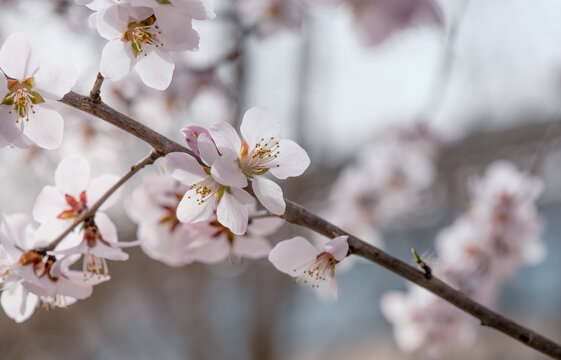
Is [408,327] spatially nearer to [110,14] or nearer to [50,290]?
[50,290]

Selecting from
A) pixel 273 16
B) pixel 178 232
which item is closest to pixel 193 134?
pixel 178 232

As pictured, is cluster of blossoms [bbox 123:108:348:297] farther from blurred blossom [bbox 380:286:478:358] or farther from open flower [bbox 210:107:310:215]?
blurred blossom [bbox 380:286:478:358]

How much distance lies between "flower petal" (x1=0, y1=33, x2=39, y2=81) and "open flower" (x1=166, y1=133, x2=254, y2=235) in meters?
0.18

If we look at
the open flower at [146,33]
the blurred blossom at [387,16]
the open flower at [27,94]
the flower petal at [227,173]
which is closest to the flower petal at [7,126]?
the open flower at [27,94]

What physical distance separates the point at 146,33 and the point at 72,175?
0.21m

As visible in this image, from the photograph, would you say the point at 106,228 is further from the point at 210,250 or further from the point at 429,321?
the point at 429,321

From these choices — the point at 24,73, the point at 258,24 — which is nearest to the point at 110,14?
the point at 24,73

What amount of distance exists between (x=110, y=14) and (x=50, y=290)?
0.31 metres

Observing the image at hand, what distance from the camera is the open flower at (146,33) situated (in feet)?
1.75

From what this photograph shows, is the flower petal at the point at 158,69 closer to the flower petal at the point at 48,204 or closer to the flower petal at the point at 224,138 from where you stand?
the flower petal at the point at 224,138

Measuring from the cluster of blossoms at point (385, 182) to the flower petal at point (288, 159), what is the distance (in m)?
1.48

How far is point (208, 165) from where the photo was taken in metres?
0.54

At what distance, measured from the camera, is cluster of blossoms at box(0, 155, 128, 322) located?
0.60 m

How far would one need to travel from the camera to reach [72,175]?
0.66m
